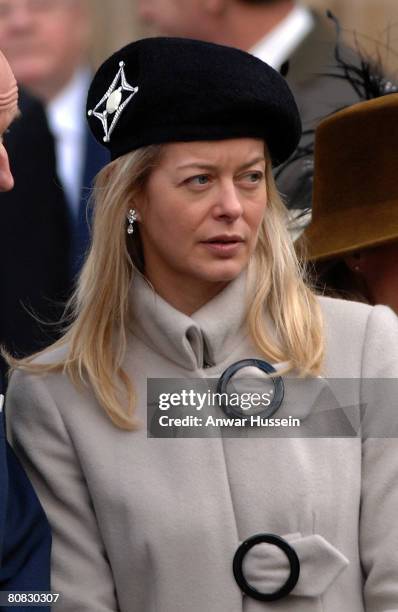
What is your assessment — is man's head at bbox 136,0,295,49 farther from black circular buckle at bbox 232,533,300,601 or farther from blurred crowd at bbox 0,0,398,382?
black circular buckle at bbox 232,533,300,601

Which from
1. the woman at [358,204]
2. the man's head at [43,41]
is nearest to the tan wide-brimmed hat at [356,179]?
the woman at [358,204]

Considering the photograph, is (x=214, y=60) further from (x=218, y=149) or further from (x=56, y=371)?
(x=56, y=371)

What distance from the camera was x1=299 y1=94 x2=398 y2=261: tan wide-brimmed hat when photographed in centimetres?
432

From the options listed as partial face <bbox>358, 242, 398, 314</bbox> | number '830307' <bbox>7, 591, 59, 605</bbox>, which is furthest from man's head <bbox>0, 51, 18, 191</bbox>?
partial face <bbox>358, 242, 398, 314</bbox>

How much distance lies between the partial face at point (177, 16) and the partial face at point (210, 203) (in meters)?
1.78

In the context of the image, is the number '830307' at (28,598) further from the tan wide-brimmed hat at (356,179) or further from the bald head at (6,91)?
the tan wide-brimmed hat at (356,179)

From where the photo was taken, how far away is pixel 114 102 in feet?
12.8

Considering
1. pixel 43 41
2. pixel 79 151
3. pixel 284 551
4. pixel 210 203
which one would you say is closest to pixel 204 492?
pixel 284 551

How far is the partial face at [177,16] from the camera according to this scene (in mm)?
5551

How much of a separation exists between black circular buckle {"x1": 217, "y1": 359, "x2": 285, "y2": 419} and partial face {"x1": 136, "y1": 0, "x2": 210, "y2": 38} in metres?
1.96

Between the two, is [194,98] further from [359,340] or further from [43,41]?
[43,41]

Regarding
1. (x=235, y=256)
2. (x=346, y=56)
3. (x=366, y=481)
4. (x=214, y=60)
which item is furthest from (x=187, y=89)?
(x=346, y=56)

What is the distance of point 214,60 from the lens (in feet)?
12.5

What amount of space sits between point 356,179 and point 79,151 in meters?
1.76
